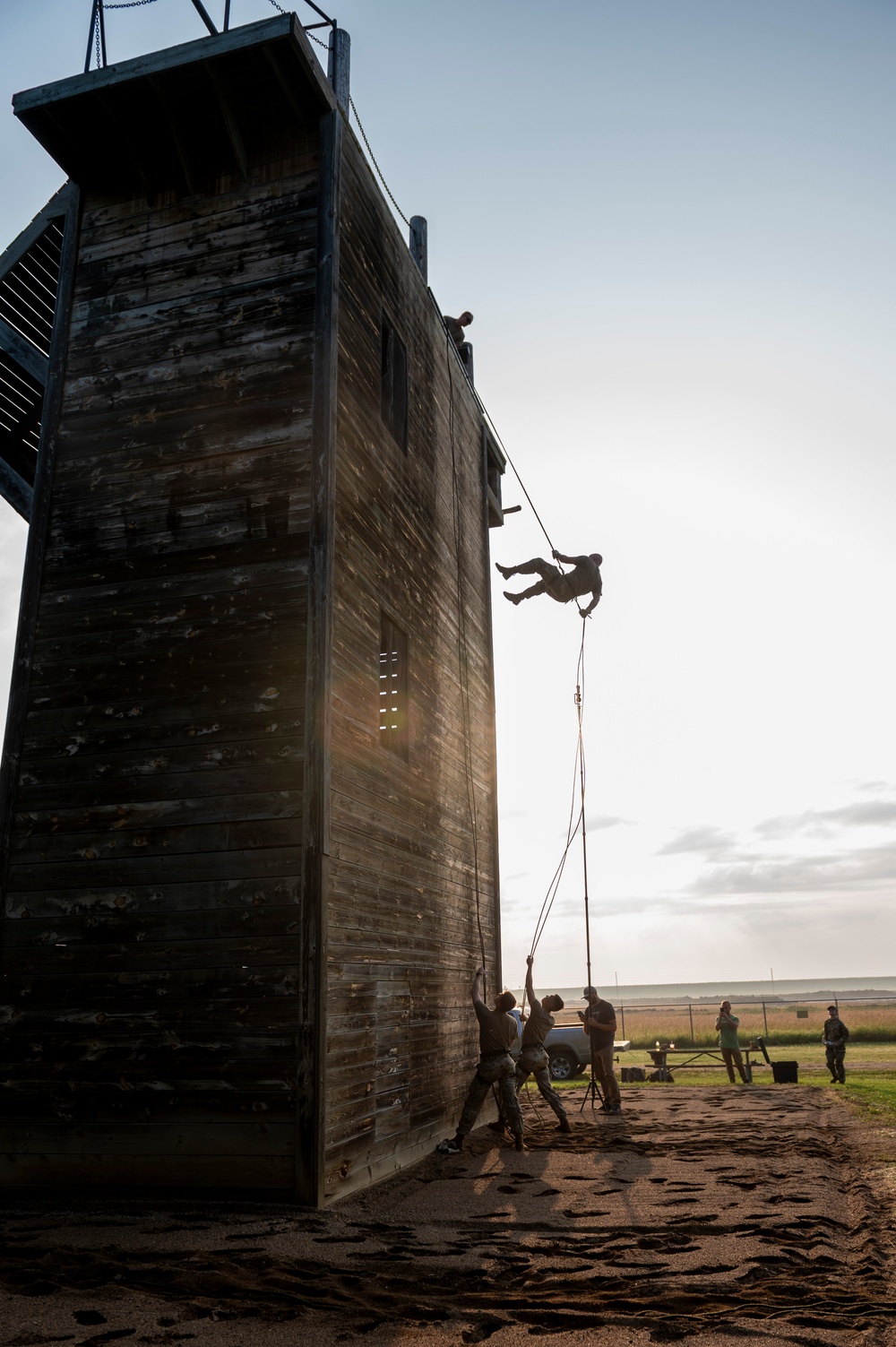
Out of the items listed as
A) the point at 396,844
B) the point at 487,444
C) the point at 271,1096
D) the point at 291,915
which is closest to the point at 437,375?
the point at 487,444

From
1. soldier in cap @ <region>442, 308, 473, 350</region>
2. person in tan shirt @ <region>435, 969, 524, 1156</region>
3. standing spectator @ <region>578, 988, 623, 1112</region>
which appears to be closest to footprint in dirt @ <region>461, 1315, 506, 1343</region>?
person in tan shirt @ <region>435, 969, 524, 1156</region>

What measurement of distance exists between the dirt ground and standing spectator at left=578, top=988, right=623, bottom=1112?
16.6ft

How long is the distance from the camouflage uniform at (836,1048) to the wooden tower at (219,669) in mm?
10811

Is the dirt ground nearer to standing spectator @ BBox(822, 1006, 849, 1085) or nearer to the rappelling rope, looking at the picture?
the rappelling rope

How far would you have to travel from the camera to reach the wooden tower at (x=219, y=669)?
8.09 meters

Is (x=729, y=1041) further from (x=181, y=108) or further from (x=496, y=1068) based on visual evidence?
(x=181, y=108)

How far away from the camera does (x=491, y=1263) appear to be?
20.5 feet

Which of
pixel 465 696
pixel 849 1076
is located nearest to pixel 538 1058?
pixel 465 696

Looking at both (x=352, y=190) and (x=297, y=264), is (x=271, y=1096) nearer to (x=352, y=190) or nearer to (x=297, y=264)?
(x=297, y=264)

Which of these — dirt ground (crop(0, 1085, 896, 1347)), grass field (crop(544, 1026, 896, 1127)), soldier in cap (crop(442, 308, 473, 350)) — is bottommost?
grass field (crop(544, 1026, 896, 1127))

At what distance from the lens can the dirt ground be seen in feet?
16.2

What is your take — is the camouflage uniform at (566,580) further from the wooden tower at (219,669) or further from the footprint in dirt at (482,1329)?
the footprint in dirt at (482,1329)

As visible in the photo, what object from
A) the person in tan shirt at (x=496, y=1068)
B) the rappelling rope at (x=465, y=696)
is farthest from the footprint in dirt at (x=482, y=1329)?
the rappelling rope at (x=465, y=696)

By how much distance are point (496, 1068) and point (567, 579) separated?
762 cm
